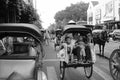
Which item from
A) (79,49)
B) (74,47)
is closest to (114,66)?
(79,49)

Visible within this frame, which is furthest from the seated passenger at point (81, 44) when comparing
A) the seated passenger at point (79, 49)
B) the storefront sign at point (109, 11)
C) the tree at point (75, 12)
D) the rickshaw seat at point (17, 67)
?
the tree at point (75, 12)

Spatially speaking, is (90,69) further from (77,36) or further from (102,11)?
(102,11)

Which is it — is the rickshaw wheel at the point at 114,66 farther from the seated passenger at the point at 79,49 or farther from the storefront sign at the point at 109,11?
the storefront sign at the point at 109,11

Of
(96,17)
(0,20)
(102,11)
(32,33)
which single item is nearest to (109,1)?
(102,11)

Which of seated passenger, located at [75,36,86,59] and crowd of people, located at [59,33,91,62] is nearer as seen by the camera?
crowd of people, located at [59,33,91,62]

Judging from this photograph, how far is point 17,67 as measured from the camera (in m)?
5.33

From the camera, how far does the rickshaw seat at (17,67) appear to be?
5309mm

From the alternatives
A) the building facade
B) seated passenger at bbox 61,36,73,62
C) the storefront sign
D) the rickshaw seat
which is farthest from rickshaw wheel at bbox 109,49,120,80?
the storefront sign

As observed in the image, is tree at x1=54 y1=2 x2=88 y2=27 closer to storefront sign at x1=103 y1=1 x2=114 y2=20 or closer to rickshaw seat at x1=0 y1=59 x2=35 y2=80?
storefront sign at x1=103 y1=1 x2=114 y2=20

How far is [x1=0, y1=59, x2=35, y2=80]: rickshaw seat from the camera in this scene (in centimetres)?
531

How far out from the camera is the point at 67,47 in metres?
8.36

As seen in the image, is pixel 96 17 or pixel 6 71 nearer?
pixel 6 71

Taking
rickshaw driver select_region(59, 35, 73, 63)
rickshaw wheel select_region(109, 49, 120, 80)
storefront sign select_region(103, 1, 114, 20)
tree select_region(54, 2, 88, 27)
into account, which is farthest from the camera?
tree select_region(54, 2, 88, 27)

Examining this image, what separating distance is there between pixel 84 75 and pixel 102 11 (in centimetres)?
5450
